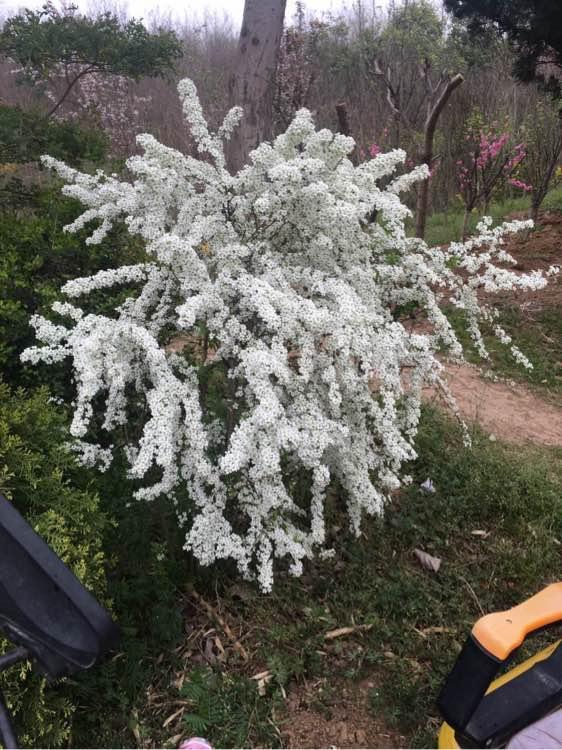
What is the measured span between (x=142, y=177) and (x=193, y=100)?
1.23 ft

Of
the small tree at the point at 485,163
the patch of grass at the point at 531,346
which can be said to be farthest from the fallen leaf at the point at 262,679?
the small tree at the point at 485,163

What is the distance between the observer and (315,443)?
2.08 metres

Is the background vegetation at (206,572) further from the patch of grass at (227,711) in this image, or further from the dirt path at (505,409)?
the dirt path at (505,409)

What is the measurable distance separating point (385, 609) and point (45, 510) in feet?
4.92

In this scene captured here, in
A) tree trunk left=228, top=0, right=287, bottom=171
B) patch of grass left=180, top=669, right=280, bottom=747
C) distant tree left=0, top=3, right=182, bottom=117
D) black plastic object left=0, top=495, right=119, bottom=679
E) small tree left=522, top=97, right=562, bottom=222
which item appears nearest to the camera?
black plastic object left=0, top=495, right=119, bottom=679

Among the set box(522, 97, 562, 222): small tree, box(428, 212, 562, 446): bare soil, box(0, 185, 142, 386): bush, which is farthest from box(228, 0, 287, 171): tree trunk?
box(522, 97, 562, 222): small tree

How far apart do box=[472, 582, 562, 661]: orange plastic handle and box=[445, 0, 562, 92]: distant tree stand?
5.32 meters

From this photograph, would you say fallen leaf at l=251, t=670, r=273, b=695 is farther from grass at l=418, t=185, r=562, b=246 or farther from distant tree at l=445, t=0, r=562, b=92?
grass at l=418, t=185, r=562, b=246

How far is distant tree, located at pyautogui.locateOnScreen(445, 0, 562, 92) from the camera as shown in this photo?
5.34m

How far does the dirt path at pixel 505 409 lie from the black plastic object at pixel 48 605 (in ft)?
12.2

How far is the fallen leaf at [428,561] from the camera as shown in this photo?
2941mm

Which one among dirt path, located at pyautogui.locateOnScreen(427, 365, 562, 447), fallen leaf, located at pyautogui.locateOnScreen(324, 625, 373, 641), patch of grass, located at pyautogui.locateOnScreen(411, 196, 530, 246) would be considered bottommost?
dirt path, located at pyautogui.locateOnScreen(427, 365, 562, 447)

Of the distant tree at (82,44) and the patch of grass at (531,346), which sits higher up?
the distant tree at (82,44)

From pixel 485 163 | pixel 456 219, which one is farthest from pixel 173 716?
pixel 456 219
